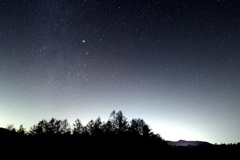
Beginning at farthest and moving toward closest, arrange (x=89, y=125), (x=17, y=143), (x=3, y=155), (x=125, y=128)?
(x=89, y=125) → (x=125, y=128) → (x=17, y=143) → (x=3, y=155)

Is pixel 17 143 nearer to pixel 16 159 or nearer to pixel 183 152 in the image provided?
pixel 16 159

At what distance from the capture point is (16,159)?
18031 mm

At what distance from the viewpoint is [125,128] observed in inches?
2687

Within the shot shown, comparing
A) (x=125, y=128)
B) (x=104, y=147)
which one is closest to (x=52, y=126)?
(x=125, y=128)

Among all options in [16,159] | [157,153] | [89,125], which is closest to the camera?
[16,159]

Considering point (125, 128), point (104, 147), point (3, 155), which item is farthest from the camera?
point (125, 128)

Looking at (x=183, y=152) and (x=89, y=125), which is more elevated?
(x=89, y=125)

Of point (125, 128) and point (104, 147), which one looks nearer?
point (104, 147)

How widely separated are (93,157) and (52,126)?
230ft

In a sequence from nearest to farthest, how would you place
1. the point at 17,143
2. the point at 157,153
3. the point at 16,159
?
the point at 16,159 → the point at 157,153 → the point at 17,143

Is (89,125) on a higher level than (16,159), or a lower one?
higher

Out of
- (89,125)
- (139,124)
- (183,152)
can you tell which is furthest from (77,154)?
(89,125)

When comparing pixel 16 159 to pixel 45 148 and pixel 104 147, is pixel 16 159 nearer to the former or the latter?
pixel 45 148

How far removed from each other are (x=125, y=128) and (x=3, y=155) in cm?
5142
